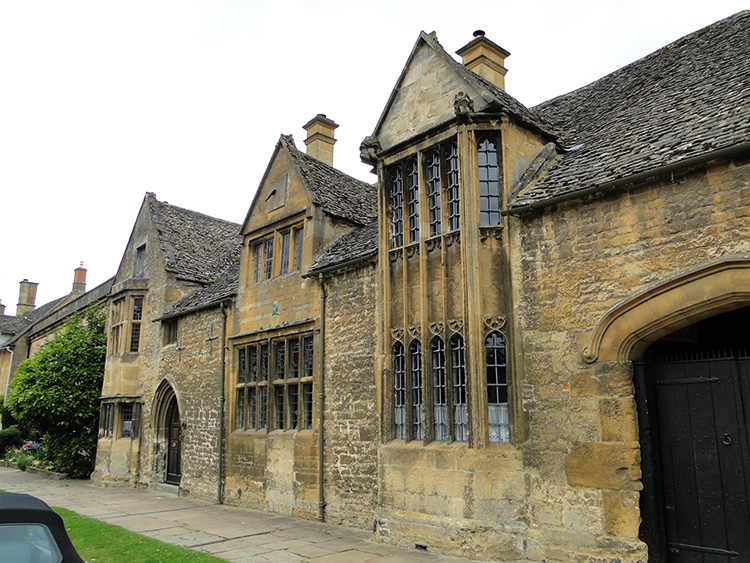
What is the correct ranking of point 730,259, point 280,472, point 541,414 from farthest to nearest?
point 280,472 < point 541,414 < point 730,259

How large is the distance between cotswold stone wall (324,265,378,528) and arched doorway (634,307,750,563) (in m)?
4.91

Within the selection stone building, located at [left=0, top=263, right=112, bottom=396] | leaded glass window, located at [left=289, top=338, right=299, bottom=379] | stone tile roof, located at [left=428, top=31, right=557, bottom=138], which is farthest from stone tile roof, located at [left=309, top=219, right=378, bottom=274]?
stone building, located at [left=0, top=263, right=112, bottom=396]

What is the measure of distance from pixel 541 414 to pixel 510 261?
226cm

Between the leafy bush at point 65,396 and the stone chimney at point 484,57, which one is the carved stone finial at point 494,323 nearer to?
the stone chimney at point 484,57

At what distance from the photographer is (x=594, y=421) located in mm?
7773

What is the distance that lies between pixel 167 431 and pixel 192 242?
22.2ft

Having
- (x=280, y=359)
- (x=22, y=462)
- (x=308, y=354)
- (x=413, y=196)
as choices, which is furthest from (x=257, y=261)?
(x=22, y=462)

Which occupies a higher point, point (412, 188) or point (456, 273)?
point (412, 188)

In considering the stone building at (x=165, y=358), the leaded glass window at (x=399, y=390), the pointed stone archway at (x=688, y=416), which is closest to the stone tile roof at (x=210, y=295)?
the stone building at (x=165, y=358)

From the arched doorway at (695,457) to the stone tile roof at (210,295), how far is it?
1097cm

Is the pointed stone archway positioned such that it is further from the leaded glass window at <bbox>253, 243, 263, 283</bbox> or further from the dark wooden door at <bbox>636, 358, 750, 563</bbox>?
the leaded glass window at <bbox>253, 243, 263, 283</bbox>

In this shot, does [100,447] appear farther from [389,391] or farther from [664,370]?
[664,370]

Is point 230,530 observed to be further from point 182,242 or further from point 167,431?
point 182,242

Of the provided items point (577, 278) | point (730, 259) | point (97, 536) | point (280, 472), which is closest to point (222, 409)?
point (280, 472)
